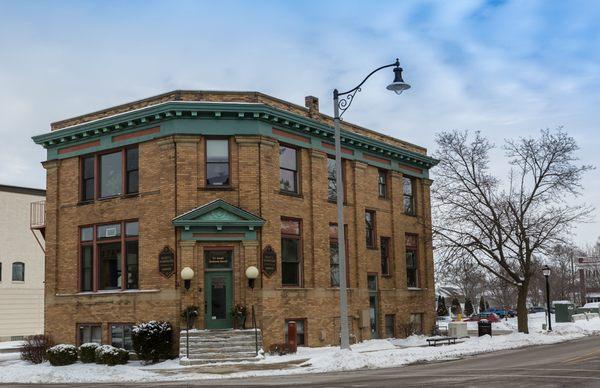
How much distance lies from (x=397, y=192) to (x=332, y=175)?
5568mm

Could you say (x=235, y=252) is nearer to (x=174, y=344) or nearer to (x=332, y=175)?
(x=174, y=344)

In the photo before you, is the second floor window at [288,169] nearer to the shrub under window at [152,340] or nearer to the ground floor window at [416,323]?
the shrub under window at [152,340]

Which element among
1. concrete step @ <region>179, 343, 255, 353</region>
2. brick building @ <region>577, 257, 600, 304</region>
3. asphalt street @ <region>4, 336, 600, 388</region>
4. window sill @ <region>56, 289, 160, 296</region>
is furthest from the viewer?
brick building @ <region>577, 257, 600, 304</region>

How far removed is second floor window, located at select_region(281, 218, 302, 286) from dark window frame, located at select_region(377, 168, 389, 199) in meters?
7.41

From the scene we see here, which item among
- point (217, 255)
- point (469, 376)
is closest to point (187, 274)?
point (217, 255)

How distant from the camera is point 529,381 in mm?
15969

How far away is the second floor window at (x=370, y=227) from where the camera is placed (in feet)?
114

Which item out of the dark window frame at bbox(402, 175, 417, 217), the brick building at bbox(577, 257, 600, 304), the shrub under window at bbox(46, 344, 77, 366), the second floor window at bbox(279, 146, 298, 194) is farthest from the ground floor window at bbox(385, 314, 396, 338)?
the brick building at bbox(577, 257, 600, 304)

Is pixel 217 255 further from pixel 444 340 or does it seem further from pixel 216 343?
pixel 444 340

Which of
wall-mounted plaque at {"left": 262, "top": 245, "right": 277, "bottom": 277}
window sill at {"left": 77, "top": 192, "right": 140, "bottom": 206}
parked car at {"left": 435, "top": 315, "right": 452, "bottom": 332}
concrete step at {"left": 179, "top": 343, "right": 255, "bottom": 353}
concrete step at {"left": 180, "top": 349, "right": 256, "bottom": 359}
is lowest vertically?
parked car at {"left": 435, "top": 315, "right": 452, "bottom": 332}

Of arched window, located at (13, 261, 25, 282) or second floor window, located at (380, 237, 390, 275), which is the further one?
arched window, located at (13, 261, 25, 282)

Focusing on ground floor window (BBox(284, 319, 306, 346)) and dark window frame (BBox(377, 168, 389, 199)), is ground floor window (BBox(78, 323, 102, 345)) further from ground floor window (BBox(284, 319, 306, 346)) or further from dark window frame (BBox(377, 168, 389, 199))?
dark window frame (BBox(377, 168, 389, 199))

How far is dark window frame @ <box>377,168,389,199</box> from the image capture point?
36.1m

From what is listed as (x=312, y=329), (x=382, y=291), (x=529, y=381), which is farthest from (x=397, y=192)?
(x=529, y=381)
